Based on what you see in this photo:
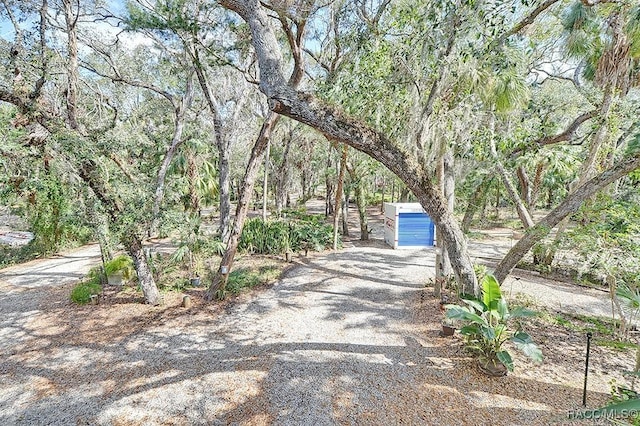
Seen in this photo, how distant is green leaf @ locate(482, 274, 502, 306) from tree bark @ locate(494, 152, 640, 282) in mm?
978

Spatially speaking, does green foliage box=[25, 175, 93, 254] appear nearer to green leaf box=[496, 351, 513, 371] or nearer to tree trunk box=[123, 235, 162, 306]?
tree trunk box=[123, 235, 162, 306]

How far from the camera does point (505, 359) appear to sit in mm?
3602

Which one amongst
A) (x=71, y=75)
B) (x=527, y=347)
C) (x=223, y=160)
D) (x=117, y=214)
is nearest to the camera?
(x=527, y=347)

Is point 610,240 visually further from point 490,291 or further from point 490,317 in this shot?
point 490,317

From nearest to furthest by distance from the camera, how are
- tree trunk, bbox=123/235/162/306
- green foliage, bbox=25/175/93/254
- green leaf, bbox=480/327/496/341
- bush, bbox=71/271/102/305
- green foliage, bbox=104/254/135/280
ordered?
green leaf, bbox=480/327/496/341 → tree trunk, bbox=123/235/162/306 → bush, bbox=71/271/102/305 → green foliage, bbox=104/254/135/280 → green foliage, bbox=25/175/93/254

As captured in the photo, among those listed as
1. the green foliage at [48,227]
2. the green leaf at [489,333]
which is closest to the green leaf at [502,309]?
the green leaf at [489,333]

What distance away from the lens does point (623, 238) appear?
376cm

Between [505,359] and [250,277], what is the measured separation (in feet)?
19.2

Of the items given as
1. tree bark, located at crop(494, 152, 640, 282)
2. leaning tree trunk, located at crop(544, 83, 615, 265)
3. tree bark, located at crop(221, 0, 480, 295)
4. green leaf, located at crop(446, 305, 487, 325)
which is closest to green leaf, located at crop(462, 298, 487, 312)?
green leaf, located at crop(446, 305, 487, 325)

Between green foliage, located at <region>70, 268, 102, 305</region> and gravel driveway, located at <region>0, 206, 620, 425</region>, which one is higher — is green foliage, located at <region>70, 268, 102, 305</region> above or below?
above

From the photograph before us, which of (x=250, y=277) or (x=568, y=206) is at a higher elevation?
(x=568, y=206)

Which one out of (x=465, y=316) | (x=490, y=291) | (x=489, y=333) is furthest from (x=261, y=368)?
(x=490, y=291)

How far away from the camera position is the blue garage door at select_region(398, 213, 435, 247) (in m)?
11.1

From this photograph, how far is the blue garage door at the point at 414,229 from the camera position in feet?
36.4
